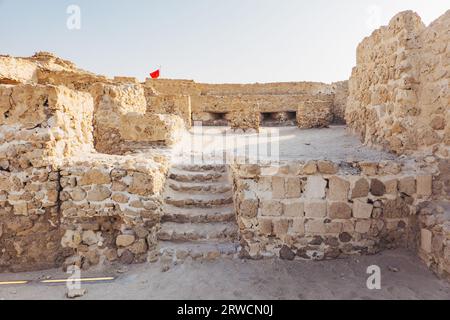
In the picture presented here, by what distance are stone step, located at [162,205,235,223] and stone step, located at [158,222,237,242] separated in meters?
0.11

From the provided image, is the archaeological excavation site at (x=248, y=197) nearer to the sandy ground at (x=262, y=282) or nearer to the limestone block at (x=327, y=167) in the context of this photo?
the limestone block at (x=327, y=167)

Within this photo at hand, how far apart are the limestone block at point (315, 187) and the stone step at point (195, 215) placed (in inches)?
43.8

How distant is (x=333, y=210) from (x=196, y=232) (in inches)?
67.7

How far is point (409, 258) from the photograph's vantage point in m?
3.24

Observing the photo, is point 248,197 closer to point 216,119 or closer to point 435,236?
point 435,236

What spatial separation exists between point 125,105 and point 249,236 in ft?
20.6

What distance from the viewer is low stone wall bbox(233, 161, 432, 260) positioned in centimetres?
336

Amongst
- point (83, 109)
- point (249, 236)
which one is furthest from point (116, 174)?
point (249, 236)

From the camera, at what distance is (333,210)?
3.36 meters

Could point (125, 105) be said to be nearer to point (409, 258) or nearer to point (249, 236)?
point (249, 236)

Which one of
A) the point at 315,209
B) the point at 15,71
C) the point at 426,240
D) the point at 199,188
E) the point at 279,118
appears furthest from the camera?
the point at 279,118

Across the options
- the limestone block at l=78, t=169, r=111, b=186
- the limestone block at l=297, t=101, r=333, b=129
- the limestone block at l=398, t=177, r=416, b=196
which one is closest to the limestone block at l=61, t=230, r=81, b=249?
the limestone block at l=78, t=169, r=111, b=186

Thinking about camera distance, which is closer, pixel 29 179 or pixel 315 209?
pixel 29 179

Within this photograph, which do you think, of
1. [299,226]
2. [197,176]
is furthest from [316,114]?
[299,226]
